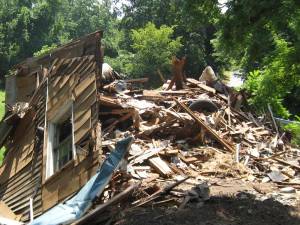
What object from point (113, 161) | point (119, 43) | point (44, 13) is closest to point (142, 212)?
point (113, 161)

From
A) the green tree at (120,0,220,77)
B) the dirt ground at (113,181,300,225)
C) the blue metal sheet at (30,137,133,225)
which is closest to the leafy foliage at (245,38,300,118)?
the dirt ground at (113,181,300,225)

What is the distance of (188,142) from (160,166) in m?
2.32

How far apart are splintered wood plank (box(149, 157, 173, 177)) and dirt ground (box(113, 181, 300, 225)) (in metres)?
2.04

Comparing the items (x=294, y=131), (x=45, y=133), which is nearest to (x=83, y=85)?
(x=45, y=133)

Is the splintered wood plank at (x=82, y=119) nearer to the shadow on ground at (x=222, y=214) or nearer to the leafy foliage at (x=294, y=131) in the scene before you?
the shadow on ground at (x=222, y=214)

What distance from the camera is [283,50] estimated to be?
30.0 ft

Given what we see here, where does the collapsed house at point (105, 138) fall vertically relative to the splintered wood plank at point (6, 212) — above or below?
above

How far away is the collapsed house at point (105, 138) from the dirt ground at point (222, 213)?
15.5 inches

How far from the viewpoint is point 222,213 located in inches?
368

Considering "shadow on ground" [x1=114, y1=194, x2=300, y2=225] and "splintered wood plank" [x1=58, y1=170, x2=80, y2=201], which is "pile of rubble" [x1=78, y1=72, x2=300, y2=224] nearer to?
"shadow on ground" [x1=114, y1=194, x2=300, y2=225]

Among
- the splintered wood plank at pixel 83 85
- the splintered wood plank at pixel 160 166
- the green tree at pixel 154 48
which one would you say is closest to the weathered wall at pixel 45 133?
the splintered wood plank at pixel 83 85

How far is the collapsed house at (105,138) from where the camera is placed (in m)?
10.4

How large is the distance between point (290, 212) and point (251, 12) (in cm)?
434

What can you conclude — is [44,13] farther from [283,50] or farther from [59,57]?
[283,50]
